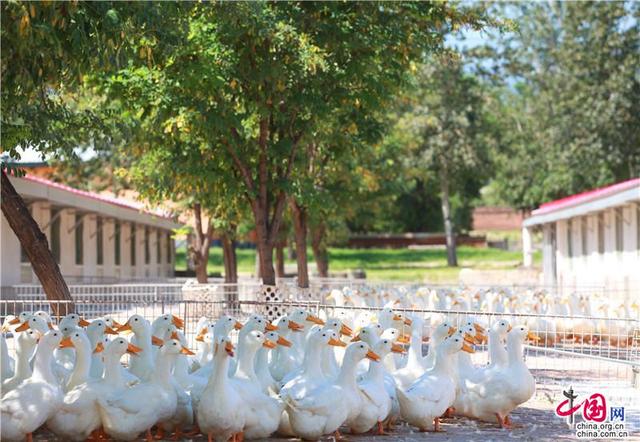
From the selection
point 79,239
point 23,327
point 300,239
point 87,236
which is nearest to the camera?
point 23,327

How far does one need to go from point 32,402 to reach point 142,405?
3.31 feet

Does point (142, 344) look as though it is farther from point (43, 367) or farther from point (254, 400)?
point (254, 400)

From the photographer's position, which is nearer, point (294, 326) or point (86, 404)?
point (86, 404)

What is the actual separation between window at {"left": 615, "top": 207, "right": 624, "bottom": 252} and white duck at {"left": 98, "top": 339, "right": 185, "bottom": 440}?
19.9 metres

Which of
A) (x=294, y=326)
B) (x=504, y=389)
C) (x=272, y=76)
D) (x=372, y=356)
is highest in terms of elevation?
(x=272, y=76)

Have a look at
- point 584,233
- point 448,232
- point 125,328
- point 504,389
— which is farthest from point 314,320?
point 448,232

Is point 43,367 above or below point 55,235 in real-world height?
below

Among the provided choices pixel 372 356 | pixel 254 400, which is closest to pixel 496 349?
pixel 372 356

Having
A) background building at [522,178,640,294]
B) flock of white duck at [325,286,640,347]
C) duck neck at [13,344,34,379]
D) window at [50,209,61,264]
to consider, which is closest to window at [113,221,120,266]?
window at [50,209,61,264]

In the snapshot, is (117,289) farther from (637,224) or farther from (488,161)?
(488,161)

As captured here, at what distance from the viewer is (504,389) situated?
1123 cm

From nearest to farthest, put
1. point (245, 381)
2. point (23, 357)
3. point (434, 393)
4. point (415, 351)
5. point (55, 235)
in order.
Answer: point (23, 357)
point (245, 381)
point (434, 393)
point (415, 351)
point (55, 235)

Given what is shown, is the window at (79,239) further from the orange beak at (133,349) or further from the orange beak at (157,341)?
the orange beak at (133,349)

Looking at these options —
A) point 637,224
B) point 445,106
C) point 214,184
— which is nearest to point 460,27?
point 214,184
